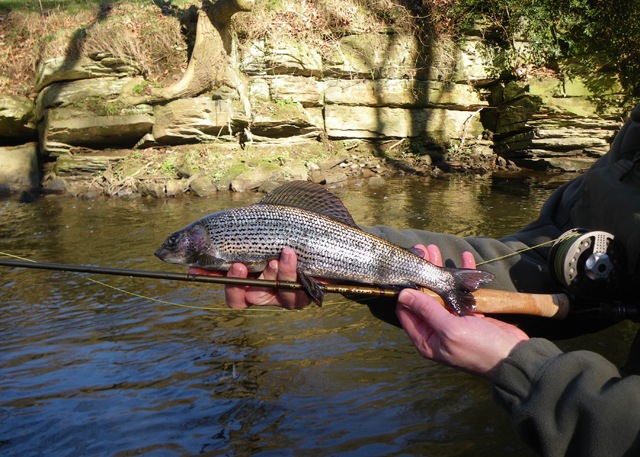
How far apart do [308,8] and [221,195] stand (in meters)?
7.55

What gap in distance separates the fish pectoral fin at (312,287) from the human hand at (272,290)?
0.18 ft

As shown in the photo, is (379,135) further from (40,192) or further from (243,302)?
(243,302)

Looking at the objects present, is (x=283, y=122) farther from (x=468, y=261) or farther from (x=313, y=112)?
(x=468, y=261)

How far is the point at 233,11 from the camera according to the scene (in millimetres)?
15102

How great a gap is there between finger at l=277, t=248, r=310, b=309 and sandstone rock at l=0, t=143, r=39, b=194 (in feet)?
45.8

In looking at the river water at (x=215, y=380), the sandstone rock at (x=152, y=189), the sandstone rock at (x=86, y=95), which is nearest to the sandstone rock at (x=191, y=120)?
the sandstone rock at (x=86, y=95)

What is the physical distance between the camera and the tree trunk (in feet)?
51.2

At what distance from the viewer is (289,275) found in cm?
335

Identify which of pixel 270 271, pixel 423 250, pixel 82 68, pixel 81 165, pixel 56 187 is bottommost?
pixel 56 187

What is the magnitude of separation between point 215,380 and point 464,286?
2.21m

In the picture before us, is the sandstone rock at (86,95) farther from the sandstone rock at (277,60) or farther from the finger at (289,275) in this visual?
the finger at (289,275)

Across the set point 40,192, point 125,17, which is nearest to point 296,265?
point 40,192

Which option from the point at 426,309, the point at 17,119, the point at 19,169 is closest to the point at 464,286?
the point at 426,309

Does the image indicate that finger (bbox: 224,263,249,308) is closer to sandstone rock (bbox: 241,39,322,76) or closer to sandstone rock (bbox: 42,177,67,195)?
sandstone rock (bbox: 42,177,67,195)
